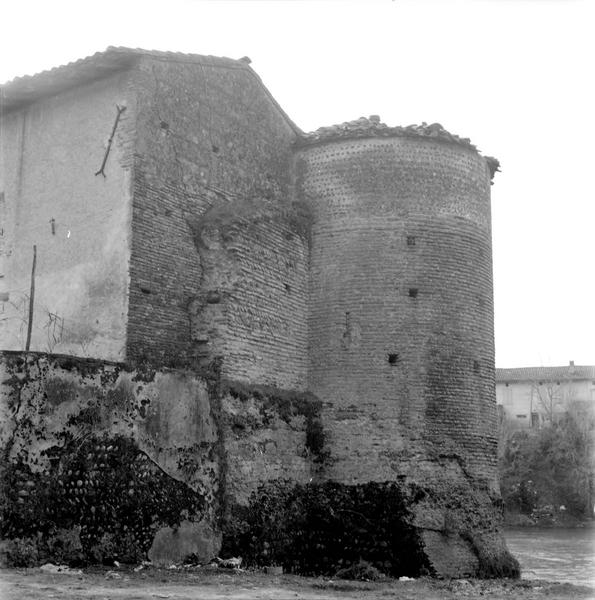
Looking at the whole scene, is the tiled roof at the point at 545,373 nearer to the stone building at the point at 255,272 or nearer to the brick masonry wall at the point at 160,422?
the stone building at the point at 255,272

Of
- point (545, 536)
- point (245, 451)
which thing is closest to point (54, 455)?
point (245, 451)

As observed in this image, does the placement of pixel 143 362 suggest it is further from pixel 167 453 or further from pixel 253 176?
pixel 253 176

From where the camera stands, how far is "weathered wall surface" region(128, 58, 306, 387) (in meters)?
12.9

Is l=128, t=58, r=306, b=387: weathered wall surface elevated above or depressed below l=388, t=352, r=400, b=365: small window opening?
above

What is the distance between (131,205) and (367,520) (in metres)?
5.99

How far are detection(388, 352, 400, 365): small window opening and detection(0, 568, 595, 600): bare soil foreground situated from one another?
11.3 ft

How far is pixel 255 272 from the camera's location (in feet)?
46.6

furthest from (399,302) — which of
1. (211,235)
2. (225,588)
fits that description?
(225,588)

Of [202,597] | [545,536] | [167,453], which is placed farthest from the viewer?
[545,536]

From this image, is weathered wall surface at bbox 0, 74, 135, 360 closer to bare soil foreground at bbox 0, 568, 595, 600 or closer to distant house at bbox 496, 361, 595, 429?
bare soil foreground at bbox 0, 568, 595, 600

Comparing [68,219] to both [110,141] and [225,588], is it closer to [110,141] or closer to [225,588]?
[110,141]

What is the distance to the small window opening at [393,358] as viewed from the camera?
583 inches

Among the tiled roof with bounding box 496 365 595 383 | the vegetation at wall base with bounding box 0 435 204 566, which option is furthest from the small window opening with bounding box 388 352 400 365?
the tiled roof with bounding box 496 365 595 383

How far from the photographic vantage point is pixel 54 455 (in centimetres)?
1020
